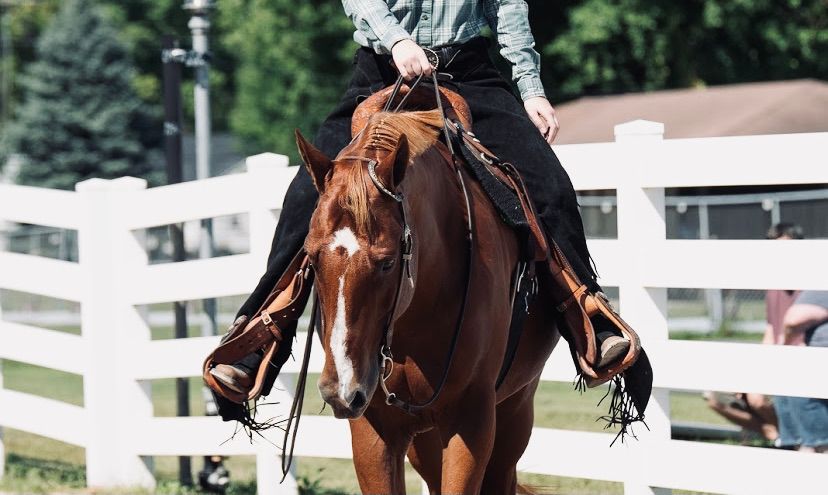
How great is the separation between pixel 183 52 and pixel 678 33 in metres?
Result: 22.0

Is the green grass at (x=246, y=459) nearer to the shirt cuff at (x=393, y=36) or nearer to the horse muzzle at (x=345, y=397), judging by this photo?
the shirt cuff at (x=393, y=36)

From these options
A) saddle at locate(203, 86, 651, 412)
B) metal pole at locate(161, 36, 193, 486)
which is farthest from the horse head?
metal pole at locate(161, 36, 193, 486)

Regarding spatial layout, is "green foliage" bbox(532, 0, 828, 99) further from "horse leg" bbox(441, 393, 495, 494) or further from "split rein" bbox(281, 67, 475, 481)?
"horse leg" bbox(441, 393, 495, 494)

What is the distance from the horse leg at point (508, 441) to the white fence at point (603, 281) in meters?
0.92

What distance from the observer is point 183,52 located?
8.70m

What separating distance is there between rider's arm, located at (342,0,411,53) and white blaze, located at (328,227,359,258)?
1267 millimetres

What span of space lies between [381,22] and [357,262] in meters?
1.44

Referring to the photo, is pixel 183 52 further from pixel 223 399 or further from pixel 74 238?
pixel 74 238

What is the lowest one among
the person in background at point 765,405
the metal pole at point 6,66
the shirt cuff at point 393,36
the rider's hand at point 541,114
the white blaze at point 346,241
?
the person in background at point 765,405

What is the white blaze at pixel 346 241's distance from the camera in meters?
3.68

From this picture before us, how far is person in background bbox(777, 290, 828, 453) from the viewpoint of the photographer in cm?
839

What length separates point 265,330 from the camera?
4770mm

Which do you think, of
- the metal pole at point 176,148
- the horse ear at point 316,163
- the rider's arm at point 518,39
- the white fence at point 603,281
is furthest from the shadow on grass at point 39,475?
the horse ear at point 316,163

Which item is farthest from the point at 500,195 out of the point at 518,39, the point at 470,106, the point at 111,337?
the point at 111,337
